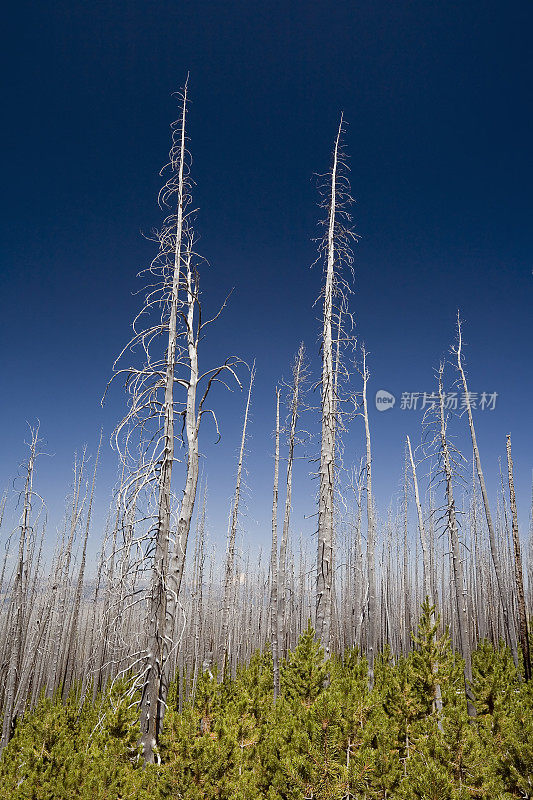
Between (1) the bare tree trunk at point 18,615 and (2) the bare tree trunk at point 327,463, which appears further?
(1) the bare tree trunk at point 18,615

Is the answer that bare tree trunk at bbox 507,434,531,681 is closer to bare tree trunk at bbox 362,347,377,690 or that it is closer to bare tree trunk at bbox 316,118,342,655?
A: bare tree trunk at bbox 362,347,377,690

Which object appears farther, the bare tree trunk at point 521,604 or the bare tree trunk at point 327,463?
the bare tree trunk at point 521,604

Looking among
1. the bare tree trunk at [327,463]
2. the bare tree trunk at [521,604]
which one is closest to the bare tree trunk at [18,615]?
the bare tree trunk at [327,463]

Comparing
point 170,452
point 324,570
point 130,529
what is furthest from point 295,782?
point 170,452

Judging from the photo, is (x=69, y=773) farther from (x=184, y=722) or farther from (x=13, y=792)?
(x=184, y=722)

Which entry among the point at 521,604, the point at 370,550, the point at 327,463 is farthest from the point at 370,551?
the point at 327,463

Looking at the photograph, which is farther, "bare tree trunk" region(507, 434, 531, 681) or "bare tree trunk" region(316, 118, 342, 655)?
"bare tree trunk" region(507, 434, 531, 681)

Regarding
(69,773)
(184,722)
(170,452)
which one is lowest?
(69,773)

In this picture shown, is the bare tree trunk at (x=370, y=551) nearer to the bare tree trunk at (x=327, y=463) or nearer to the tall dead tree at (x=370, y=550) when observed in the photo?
the tall dead tree at (x=370, y=550)

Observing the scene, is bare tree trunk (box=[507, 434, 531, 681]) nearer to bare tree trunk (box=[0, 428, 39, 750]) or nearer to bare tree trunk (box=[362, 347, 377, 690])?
bare tree trunk (box=[362, 347, 377, 690])

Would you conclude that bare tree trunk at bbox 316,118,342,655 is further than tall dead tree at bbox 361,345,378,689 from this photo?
No

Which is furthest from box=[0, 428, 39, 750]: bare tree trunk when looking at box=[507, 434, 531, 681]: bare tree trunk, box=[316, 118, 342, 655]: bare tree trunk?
box=[507, 434, 531, 681]: bare tree trunk

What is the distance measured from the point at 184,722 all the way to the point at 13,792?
3471 millimetres

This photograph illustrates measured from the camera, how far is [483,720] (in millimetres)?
7324
